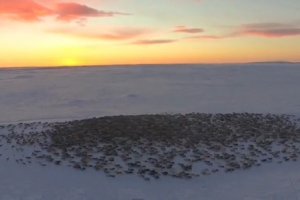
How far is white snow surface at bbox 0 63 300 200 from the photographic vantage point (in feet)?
40.8

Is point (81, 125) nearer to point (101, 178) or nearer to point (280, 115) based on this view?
point (101, 178)

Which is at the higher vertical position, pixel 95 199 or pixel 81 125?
pixel 81 125

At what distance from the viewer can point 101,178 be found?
13305 mm

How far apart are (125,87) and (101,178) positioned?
23.9 metres

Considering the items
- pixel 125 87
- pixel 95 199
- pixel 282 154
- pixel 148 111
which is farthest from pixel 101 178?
pixel 125 87

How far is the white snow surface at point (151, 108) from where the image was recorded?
1242 cm

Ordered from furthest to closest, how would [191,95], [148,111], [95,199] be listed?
[191,95] < [148,111] < [95,199]

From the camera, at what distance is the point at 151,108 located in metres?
25.7

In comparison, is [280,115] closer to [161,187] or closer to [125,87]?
[161,187]

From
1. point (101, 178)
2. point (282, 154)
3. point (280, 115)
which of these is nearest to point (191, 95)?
point (280, 115)

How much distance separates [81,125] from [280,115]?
33.7 feet

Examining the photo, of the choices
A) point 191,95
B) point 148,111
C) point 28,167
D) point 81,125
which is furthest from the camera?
point 191,95

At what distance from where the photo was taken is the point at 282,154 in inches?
623

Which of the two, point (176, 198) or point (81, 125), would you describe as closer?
point (176, 198)
